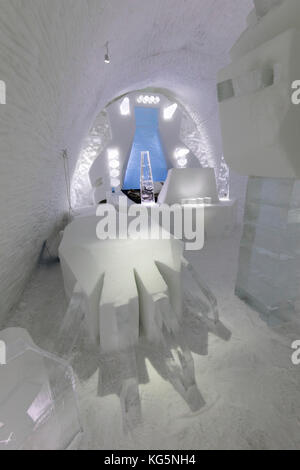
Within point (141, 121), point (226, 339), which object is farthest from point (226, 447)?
point (141, 121)

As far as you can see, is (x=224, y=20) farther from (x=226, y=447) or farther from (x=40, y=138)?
(x=226, y=447)

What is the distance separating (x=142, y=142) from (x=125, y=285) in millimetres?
8711

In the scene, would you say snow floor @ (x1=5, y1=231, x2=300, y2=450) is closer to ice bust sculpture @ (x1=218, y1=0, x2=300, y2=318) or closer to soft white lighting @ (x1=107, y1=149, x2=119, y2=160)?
ice bust sculpture @ (x1=218, y1=0, x2=300, y2=318)

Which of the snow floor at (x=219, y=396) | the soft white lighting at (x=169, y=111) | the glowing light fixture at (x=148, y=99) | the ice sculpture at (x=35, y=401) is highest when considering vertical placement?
the glowing light fixture at (x=148, y=99)

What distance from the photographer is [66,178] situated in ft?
15.3

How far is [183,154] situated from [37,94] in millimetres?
8192

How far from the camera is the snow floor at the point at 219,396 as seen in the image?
58.7 inches

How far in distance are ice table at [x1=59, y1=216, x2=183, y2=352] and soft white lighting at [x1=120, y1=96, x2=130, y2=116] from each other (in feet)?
25.4

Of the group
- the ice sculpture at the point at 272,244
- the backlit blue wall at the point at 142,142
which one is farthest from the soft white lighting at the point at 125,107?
the ice sculpture at the point at 272,244

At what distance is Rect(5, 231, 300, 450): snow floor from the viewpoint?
149 centimetres

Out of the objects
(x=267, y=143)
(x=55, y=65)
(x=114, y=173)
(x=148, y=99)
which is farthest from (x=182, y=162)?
(x=267, y=143)

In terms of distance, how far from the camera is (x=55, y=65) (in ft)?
7.93

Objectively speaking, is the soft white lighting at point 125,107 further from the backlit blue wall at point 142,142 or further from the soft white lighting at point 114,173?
the soft white lighting at point 114,173

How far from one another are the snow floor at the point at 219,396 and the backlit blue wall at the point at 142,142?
7.57m
